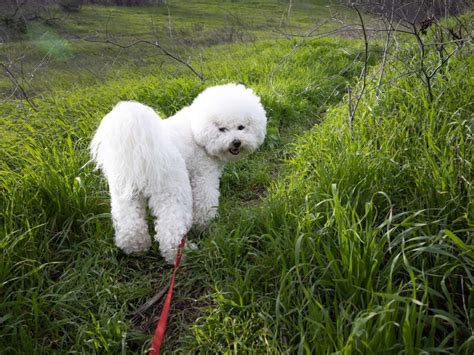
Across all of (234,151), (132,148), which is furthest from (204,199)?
(132,148)

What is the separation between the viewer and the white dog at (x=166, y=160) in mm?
2127

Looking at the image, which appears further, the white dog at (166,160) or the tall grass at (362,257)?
the white dog at (166,160)

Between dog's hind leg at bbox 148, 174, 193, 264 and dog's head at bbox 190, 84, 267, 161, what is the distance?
502 mm

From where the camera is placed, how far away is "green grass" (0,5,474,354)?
4.99 ft

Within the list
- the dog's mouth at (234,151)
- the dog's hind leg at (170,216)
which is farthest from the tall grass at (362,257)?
the dog's mouth at (234,151)

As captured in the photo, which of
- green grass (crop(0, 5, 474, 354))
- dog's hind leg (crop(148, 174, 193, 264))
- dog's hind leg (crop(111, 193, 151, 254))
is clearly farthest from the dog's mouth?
dog's hind leg (crop(111, 193, 151, 254))

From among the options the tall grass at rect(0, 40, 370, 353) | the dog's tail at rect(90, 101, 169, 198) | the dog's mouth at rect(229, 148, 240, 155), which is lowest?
the tall grass at rect(0, 40, 370, 353)

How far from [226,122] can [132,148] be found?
86 centimetres

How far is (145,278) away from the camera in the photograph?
7.25 feet

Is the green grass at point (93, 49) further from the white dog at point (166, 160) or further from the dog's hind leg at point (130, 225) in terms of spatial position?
the dog's hind leg at point (130, 225)

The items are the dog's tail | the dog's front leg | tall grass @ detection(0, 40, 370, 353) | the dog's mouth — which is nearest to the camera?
tall grass @ detection(0, 40, 370, 353)

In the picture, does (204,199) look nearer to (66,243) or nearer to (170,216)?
(170,216)

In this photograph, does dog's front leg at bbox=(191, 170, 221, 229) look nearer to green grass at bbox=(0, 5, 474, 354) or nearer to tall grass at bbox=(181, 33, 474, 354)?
green grass at bbox=(0, 5, 474, 354)

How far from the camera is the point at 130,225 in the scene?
2.21m
